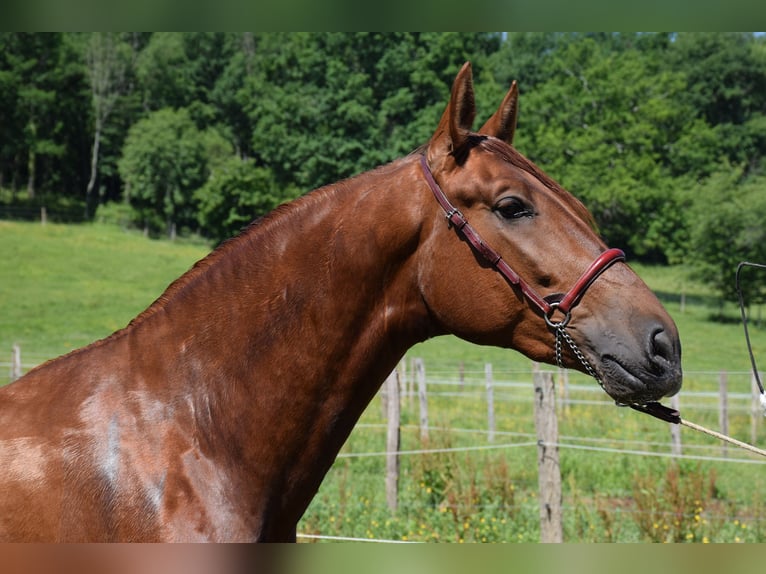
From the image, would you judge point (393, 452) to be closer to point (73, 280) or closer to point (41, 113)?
point (73, 280)

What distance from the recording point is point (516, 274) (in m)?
2.40

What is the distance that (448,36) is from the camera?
37125mm

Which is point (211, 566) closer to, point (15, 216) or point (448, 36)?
point (448, 36)

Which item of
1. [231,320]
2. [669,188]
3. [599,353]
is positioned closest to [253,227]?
[231,320]

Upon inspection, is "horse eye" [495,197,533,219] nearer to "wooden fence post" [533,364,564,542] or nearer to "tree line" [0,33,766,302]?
"wooden fence post" [533,364,564,542]

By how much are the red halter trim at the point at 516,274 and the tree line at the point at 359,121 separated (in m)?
36.7

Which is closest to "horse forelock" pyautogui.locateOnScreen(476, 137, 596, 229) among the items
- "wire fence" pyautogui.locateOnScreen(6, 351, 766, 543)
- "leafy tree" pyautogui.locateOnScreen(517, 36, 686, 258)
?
"wire fence" pyautogui.locateOnScreen(6, 351, 766, 543)

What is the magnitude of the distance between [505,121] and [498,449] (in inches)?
453

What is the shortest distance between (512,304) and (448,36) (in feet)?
122

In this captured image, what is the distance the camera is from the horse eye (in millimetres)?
2398

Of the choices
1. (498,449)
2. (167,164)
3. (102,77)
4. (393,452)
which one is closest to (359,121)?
(167,164)

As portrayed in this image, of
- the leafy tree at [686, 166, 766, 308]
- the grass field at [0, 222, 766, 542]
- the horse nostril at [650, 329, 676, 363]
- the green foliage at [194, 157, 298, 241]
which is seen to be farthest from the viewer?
the green foliage at [194, 157, 298, 241]

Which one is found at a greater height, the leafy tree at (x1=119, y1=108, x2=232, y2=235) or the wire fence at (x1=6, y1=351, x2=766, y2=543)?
the leafy tree at (x1=119, y1=108, x2=232, y2=235)

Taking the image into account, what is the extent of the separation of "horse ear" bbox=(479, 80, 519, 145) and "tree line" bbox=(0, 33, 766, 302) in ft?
119
